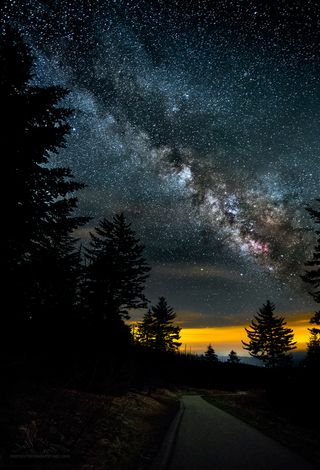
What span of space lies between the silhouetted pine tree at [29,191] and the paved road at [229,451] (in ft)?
18.8

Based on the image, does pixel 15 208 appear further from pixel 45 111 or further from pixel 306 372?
pixel 306 372

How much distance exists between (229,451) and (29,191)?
8.81 metres

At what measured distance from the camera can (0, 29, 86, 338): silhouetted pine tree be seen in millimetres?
10219

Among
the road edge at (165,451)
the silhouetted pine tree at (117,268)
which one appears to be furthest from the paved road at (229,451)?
the silhouetted pine tree at (117,268)

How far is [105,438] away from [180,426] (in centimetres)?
412

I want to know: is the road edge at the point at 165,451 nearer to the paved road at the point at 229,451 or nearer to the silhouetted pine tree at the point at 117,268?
the paved road at the point at 229,451

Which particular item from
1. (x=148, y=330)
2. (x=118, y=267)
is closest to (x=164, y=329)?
(x=148, y=330)

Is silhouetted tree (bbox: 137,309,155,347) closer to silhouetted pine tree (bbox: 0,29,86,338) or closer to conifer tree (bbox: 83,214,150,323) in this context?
conifer tree (bbox: 83,214,150,323)

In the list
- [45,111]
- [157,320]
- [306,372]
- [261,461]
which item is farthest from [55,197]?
[157,320]

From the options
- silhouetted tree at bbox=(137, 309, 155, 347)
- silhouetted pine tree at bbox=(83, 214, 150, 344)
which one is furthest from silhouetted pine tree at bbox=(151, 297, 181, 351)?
silhouetted pine tree at bbox=(83, 214, 150, 344)

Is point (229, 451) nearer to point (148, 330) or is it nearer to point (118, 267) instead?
point (118, 267)

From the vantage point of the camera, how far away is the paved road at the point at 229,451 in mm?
6402

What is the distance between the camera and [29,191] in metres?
10.9

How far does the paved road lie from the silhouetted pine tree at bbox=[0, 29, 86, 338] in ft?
18.8
